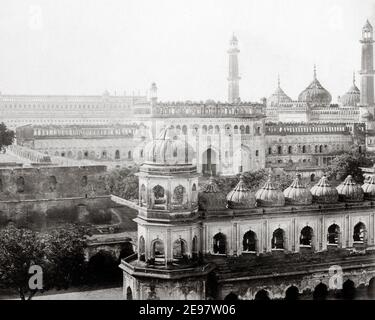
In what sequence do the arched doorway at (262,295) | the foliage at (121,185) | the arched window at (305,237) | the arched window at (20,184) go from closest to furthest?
the arched doorway at (262,295), the arched window at (305,237), the arched window at (20,184), the foliage at (121,185)

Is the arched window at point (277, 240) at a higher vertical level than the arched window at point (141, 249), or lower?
lower

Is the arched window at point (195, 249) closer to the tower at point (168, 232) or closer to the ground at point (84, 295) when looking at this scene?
the tower at point (168, 232)

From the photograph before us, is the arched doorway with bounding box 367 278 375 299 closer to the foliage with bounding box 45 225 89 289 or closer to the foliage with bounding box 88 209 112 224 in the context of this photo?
the foliage with bounding box 45 225 89 289

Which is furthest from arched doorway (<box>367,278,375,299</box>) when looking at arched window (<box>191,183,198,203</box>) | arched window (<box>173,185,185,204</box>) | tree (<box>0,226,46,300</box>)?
tree (<box>0,226,46,300</box>)

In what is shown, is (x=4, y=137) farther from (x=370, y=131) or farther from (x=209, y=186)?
(x=370, y=131)

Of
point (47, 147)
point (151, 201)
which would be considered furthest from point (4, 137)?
point (151, 201)

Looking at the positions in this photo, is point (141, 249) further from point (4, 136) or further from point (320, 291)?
point (4, 136)

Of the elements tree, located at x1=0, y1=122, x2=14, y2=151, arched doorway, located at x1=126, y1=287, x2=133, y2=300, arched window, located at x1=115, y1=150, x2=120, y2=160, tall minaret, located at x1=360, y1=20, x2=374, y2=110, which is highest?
tall minaret, located at x1=360, y1=20, x2=374, y2=110

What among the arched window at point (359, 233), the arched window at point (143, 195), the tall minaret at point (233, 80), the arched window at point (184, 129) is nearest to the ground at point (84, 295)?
the arched window at point (143, 195)
